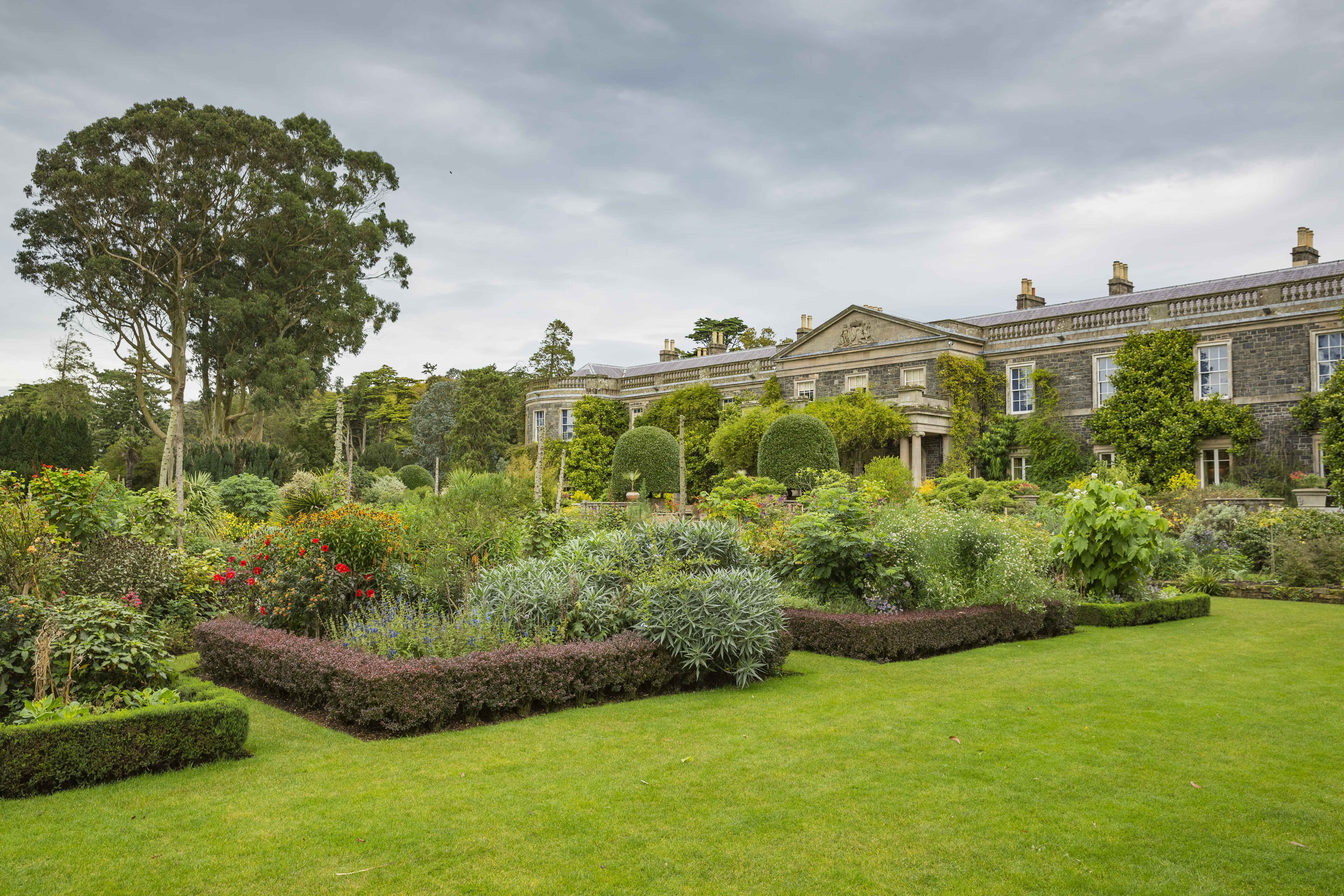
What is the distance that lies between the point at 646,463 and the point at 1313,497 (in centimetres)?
1712

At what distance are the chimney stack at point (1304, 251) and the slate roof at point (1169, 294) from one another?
0.95 ft

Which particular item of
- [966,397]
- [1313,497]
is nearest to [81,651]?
[1313,497]

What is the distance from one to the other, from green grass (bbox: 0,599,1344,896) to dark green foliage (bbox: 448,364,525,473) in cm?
3876

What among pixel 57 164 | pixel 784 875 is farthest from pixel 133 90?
pixel 784 875

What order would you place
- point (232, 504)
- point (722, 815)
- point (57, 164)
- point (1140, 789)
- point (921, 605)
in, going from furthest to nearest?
point (57, 164), point (232, 504), point (921, 605), point (1140, 789), point (722, 815)

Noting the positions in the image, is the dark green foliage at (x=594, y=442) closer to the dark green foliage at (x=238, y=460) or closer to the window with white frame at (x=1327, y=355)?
the dark green foliage at (x=238, y=460)

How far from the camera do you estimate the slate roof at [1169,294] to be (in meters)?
24.6

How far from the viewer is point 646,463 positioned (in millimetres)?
27062

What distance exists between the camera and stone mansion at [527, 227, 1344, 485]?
894 inches

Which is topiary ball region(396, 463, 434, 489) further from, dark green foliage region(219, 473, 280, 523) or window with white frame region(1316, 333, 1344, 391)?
window with white frame region(1316, 333, 1344, 391)

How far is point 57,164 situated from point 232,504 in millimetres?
14652

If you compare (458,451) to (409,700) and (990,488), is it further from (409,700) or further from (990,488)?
(409,700)

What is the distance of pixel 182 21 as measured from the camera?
1058cm

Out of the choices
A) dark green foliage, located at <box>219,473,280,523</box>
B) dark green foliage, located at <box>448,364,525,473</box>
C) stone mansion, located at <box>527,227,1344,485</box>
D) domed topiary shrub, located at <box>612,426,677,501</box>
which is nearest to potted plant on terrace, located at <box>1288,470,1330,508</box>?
stone mansion, located at <box>527,227,1344,485</box>
